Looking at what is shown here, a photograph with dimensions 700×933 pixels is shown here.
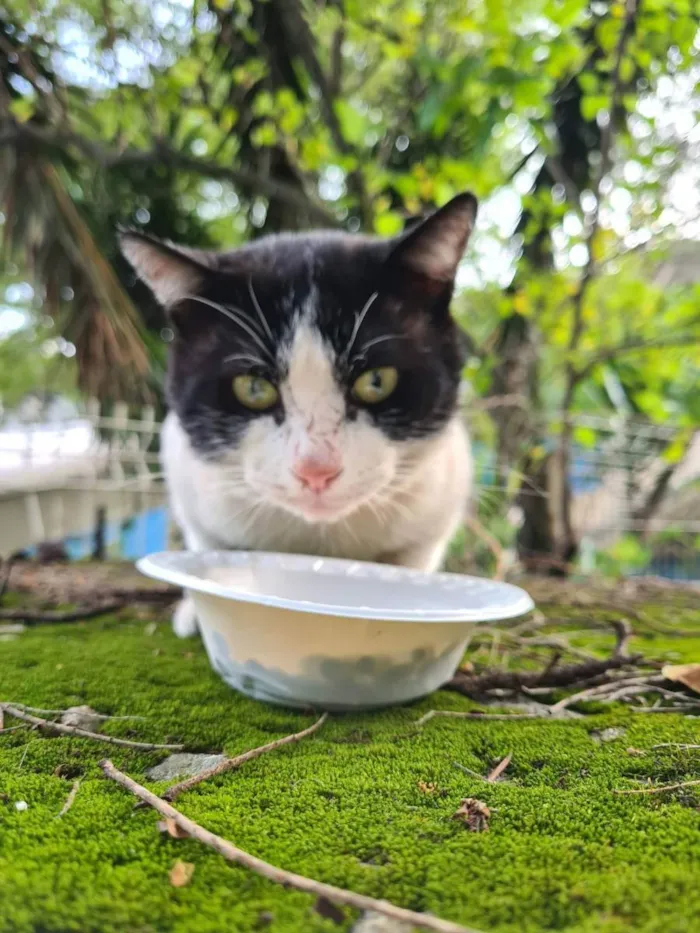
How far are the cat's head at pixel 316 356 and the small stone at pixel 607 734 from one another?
17.8 inches

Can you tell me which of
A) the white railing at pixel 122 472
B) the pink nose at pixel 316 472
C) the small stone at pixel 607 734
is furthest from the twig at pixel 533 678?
the white railing at pixel 122 472

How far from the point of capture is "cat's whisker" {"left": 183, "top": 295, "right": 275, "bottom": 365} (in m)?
1.00

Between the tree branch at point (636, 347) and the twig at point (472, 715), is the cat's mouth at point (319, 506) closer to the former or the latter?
the twig at point (472, 715)

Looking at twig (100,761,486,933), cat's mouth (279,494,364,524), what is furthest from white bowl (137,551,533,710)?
→ twig (100,761,486,933)

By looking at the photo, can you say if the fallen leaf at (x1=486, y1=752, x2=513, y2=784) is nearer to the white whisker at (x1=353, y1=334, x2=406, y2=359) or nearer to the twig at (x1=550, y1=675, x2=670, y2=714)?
the twig at (x1=550, y1=675, x2=670, y2=714)

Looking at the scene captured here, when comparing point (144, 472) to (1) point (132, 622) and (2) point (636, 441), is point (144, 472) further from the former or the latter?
(2) point (636, 441)

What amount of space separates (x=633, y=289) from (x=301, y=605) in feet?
7.57

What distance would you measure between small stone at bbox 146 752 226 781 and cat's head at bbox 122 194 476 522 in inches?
14.8

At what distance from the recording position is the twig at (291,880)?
40 centimetres

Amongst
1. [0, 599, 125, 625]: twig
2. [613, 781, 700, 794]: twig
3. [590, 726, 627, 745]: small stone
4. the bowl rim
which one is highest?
the bowl rim

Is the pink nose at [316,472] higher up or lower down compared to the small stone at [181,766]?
higher up

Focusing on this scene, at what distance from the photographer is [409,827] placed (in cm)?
55

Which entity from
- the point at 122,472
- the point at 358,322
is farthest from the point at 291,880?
the point at 122,472

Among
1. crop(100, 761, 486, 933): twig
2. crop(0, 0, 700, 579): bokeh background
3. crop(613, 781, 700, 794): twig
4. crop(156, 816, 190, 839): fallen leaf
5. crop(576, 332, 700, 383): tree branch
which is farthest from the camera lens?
crop(576, 332, 700, 383): tree branch
